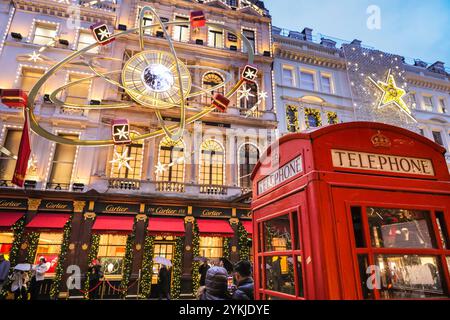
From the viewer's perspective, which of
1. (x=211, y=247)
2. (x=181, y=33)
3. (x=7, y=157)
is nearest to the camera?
(x=7, y=157)

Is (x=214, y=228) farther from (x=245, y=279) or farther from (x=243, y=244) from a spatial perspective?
(x=245, y=279)

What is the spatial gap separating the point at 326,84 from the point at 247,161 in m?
9.19

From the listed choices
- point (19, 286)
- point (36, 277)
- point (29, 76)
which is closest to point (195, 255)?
point (36, 277)

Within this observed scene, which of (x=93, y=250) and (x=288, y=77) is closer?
(x=93, y=250)

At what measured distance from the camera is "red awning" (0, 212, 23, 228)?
38.3 feet

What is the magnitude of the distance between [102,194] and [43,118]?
214 inches

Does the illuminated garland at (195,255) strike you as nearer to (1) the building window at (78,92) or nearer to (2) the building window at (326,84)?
(1) the building window at (78,92)

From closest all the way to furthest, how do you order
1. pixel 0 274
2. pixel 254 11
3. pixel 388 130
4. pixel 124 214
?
pixel 388 130, pixel 0 274, pixel 124 214, pixel 254 11

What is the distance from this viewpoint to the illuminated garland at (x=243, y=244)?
46.6ft

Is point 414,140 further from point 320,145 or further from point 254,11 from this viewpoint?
point 254,11

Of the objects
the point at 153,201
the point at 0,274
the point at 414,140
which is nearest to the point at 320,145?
the point at 414,140

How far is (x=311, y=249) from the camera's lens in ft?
7.25

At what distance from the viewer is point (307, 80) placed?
19.9 m

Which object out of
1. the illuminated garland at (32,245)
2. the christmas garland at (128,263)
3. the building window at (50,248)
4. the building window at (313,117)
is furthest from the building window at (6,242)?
the building window at (313,117)
